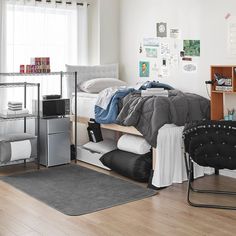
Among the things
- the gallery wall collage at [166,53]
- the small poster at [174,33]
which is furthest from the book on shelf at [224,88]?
the small poster at [174,33]

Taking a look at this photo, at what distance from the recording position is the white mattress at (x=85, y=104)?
17.4 feet

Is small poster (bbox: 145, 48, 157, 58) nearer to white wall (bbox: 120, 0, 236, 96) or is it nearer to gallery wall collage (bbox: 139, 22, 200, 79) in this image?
gallery wall collage (bbox: 139, 22, 200, 79)

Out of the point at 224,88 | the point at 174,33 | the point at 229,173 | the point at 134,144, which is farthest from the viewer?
the point at 174,33

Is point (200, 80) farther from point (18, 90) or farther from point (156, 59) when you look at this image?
point (18, 90)

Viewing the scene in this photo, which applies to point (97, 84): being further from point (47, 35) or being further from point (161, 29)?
point (161, 29)

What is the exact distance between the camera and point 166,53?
5.45 metres

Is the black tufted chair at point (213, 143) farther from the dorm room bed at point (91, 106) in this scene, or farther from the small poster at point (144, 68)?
the small poster at point (144, 68)

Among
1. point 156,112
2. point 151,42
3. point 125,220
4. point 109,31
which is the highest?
point 109,31

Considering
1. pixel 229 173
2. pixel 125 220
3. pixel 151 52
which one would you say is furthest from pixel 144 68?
pixel 125 220

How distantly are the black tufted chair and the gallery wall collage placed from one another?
1598 mm

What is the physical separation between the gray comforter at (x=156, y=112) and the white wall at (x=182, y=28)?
48 cm

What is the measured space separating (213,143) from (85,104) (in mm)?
2201

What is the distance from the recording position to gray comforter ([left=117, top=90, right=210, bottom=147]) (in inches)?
167

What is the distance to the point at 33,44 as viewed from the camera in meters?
5.52
